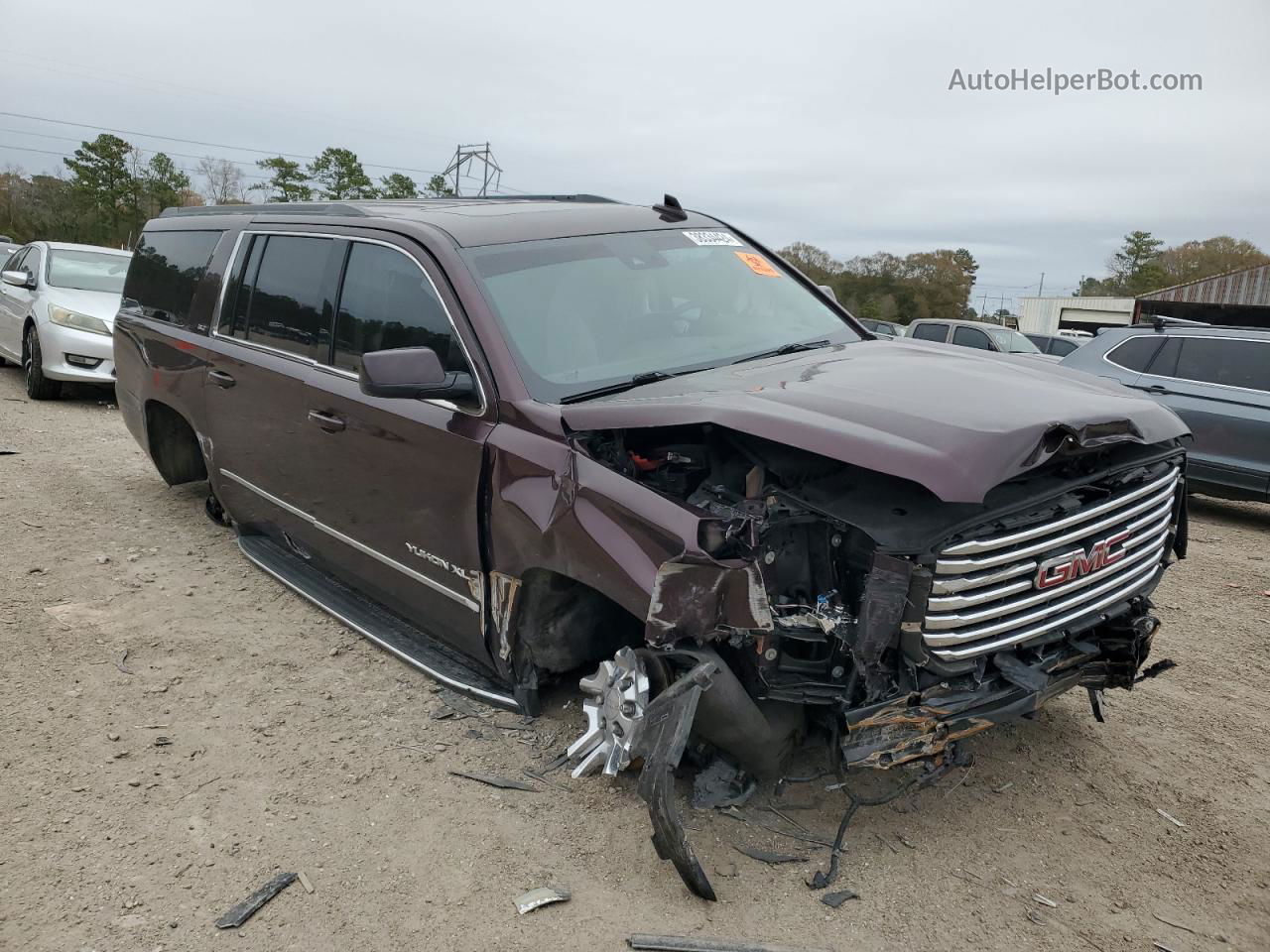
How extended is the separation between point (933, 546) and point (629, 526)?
2.68ft

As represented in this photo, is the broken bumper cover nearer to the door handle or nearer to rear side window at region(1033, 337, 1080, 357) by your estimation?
the door handle

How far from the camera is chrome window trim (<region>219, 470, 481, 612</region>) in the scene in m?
3.32

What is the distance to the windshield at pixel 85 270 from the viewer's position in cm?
1066

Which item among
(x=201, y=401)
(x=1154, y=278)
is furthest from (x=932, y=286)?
(x=201, y=401)

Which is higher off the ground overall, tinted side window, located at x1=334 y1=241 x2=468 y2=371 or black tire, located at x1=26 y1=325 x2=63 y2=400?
tinted side window, located at x1=334 y1=241 x2=468 y2=371

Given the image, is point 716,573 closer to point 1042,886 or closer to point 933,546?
point 933,546

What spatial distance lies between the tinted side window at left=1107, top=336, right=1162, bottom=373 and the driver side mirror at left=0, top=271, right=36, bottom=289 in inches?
442

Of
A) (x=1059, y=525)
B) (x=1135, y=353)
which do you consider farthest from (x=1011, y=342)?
(x=1059, y=525)

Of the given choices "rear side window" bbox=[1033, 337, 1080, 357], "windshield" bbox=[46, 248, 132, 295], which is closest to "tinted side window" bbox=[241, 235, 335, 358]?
"windshield" bbox=[46, 248, 132, 295]

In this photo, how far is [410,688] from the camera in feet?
12.5

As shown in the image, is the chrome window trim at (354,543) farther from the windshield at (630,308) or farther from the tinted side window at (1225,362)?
the tinted side window at (1225,362)

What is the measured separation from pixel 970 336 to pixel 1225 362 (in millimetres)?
7298

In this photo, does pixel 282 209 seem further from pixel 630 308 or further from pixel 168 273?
pixel 630 308

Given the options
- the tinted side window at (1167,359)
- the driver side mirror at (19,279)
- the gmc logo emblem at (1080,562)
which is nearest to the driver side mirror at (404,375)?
the gmc logo emblem at (1080,562)
